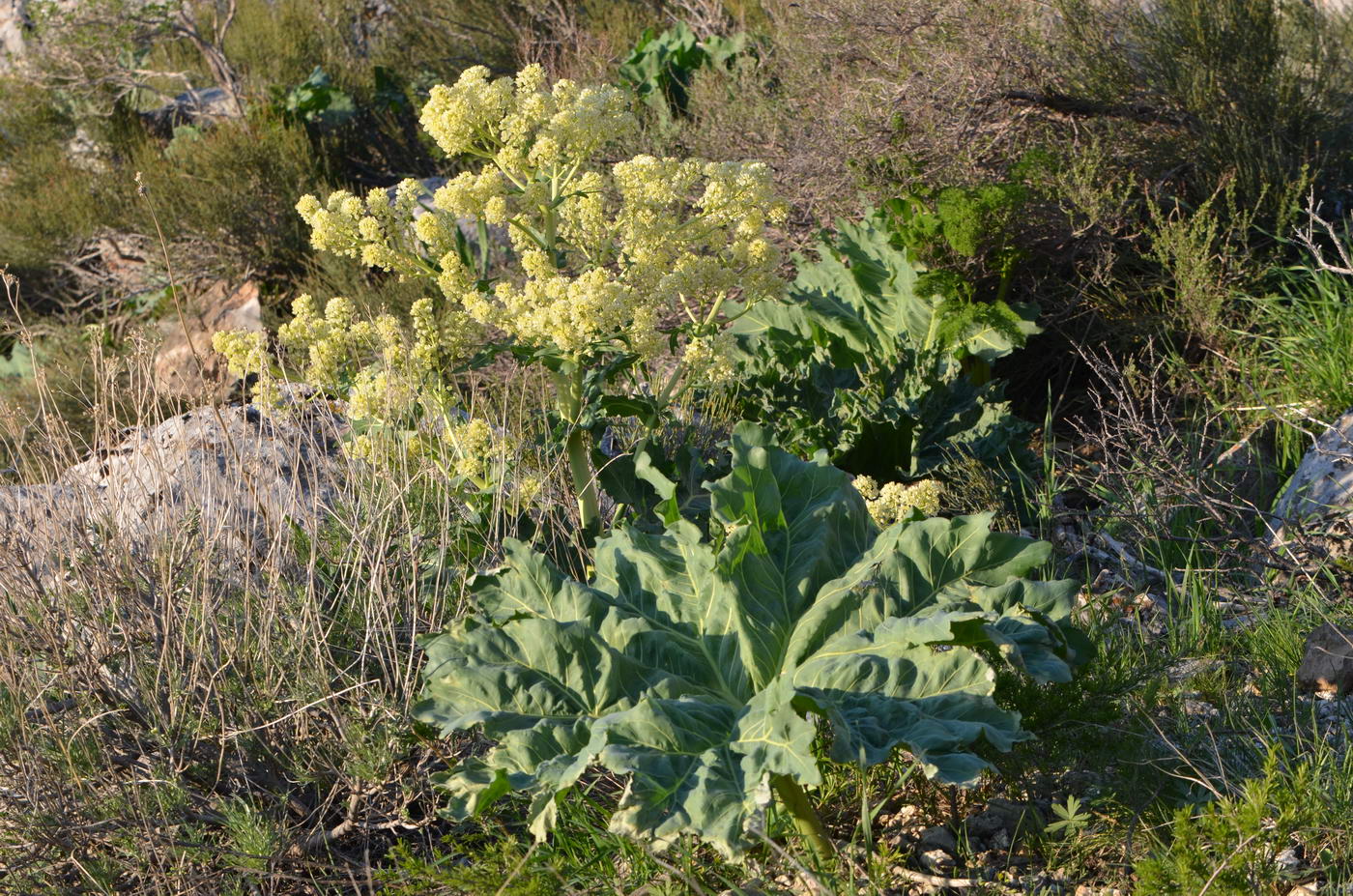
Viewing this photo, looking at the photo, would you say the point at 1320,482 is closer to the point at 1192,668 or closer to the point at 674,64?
the point at 1192,668

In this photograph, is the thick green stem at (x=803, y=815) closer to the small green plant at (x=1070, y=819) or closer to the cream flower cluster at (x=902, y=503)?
the small green plant at (x=1070, y=819)

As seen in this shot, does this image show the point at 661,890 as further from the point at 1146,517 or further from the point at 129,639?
the point at 1146,517

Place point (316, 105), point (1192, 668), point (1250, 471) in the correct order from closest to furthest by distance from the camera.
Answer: point (1192, 668) → point (1250, 471) → point (316, 105)

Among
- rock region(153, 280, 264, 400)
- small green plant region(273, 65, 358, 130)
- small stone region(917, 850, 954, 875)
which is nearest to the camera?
small stone region(917, 850, 954, 875)

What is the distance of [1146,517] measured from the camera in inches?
140

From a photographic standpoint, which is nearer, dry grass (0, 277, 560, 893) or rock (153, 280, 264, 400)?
dry grass (0, 277, 560, 893)

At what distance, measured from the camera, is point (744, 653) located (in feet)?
7.45

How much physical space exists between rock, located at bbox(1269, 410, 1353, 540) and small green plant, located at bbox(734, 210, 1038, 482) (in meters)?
0.89

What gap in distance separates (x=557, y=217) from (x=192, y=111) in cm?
782

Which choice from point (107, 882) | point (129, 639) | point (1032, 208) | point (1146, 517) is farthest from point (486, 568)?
point (1032, 208)

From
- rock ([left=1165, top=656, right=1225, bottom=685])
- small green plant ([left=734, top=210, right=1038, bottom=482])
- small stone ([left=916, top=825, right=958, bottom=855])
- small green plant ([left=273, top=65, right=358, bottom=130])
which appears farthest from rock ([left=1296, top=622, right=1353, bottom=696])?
small green plant ([left=273, top=65, right=358, bottom=130])

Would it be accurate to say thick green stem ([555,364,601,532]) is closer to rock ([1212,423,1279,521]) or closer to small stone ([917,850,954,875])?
small stone ([917,850,954,875])

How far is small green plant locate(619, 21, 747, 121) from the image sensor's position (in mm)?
7449

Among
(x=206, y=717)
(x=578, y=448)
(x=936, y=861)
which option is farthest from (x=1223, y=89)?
(x=206, y=717)
